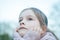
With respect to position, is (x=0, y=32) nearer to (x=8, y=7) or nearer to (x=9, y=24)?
(x=9, y=24)

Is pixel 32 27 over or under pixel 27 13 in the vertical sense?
under

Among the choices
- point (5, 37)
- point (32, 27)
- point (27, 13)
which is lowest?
point (5, 37)

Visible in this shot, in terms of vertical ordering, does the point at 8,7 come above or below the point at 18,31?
above

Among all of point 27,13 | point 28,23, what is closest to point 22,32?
point 28,23

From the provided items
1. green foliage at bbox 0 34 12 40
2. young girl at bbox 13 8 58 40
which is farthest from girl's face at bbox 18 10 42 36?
green foliage at bbox 0 34 12 40

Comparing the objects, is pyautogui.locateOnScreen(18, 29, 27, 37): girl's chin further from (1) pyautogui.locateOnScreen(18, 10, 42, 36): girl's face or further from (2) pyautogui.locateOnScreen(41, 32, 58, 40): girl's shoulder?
(2) pyautogui.locateOnScreen(41, 32, 58, 40): girl's shoulder

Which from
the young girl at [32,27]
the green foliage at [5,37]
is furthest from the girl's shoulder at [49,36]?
the green foliage at [5,37]

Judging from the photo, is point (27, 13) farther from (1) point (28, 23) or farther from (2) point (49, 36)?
(2) point (49, 36)

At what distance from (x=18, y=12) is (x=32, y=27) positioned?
27 cm

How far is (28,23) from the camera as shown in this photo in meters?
2.13

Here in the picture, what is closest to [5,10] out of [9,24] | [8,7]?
[8,7]

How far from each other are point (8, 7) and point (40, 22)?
0.47 m

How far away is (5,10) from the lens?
2229 millimetres

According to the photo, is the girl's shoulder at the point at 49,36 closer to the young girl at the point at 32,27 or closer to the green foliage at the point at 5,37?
the young girl at the point at 32,27
